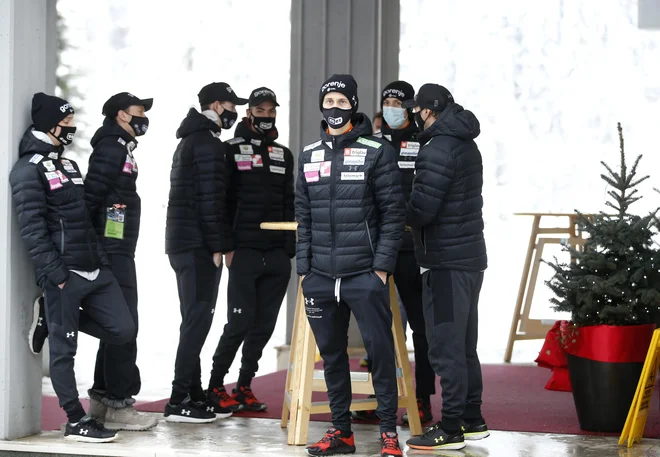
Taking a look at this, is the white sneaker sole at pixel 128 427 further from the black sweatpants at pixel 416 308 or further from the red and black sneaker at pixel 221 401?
the black sweatpants at pixel 416 308

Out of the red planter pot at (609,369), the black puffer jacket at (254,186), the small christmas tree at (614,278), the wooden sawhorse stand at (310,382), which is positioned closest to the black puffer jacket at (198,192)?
the black puffer jacket at (254,186)

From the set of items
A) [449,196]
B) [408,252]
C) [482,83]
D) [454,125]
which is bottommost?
[408,252]

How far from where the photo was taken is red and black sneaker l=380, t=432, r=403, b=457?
412cm

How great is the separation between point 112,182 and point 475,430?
207 centimetres

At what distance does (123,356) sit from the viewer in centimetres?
480

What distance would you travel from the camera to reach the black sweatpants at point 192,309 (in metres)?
5.06

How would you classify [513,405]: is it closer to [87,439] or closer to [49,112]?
[87,439]

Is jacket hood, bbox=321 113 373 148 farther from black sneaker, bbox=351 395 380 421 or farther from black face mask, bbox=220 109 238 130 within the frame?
black sneaker, bbox=351 395 380 421

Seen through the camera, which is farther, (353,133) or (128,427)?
(128,427)

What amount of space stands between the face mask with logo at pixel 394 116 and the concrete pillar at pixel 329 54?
2.67 meters

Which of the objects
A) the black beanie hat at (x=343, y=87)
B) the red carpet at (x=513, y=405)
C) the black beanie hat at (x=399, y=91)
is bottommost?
the red carpet at (x=513, y=405)

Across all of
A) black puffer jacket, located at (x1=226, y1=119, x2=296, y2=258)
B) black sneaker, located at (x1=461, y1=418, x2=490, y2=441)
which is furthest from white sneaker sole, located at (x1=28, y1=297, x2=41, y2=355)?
black sneaker, located at (x1=461, y1=418, x2=490, y2=441)

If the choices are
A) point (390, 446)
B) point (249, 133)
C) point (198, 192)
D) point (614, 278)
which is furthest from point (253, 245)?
point (614, 278)

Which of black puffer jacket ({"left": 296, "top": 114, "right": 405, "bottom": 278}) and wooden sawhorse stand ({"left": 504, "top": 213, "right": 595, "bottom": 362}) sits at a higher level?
black puffer jacket ({"left": 296, "top": 114, "right": 405, "bottom": 278})
